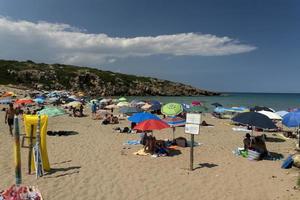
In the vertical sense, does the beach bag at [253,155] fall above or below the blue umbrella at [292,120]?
below

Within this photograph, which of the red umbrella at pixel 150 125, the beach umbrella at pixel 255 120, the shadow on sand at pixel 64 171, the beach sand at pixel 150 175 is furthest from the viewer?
the beach umbrella at pixel 255 120

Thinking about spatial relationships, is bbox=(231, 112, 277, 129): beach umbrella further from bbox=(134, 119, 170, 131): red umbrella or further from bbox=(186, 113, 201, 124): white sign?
bbox=(186, 113, 201, 124): white sign

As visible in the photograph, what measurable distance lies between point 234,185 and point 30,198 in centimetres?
618

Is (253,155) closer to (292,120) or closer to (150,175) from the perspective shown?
(292,120)

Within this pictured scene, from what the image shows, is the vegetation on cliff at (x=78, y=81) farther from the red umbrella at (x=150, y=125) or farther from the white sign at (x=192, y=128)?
the white sign at (x=192, y=128)

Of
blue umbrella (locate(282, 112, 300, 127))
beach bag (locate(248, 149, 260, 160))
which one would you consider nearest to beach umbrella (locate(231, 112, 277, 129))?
beach bag (locate(248, 149, 260, 160))

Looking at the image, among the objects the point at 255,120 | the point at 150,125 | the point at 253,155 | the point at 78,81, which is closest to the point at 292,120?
the point at 255,120

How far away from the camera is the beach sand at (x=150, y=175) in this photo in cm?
923

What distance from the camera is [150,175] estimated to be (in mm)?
11055

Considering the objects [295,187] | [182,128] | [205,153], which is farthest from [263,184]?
[182,128]

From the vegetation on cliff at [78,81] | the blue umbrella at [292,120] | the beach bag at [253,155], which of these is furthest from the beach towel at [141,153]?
Answer: the vegetation on cliff at [78,81]

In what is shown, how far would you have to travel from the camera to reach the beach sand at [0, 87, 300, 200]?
9.23 m

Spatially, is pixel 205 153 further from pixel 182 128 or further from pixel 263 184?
pixel 182 128

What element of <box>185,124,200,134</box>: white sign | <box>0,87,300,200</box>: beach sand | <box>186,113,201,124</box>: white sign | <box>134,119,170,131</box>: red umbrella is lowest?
<box>0,87,300,200</box>: beach sand
